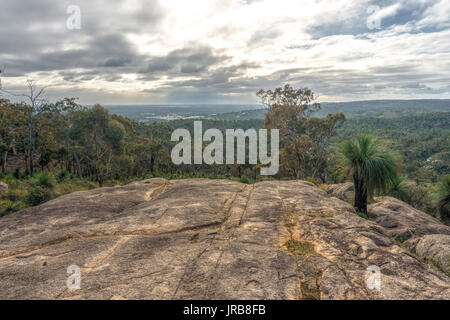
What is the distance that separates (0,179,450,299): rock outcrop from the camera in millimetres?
3770

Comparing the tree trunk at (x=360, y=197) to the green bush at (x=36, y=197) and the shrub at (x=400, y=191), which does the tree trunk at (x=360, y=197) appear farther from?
the green bush at (x=36, y=197)

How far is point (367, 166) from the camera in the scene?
363 inches

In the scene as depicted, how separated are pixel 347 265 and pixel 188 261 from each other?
2869mm

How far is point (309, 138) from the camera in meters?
30.2

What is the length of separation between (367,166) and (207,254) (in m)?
7.32

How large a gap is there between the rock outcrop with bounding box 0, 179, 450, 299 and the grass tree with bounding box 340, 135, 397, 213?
2.10m

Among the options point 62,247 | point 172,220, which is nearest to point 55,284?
point 62,247

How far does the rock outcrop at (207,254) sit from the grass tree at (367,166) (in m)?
2.10

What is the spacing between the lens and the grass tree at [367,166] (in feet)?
30.1

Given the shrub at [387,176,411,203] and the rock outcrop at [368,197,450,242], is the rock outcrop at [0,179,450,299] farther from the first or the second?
the shrub at [387,176,411,203]

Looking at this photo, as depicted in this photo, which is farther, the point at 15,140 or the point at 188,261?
the point at 15,140

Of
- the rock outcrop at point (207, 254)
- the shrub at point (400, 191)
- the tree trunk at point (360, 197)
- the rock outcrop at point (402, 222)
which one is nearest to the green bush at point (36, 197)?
the rock outcrop at point (207, 254)

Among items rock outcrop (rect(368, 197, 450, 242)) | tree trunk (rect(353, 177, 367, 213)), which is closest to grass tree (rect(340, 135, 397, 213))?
tree trunk (rect(353, 177, 367, 213))
